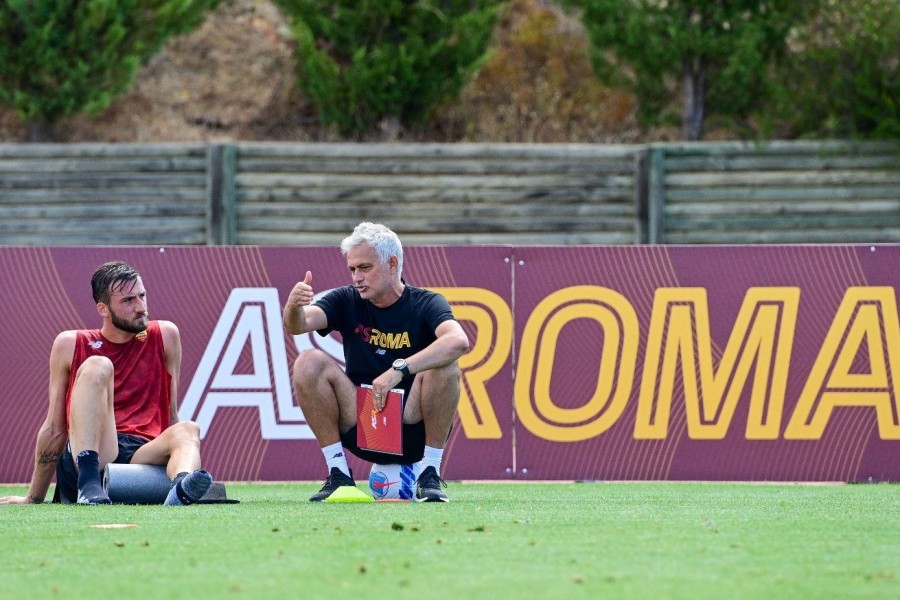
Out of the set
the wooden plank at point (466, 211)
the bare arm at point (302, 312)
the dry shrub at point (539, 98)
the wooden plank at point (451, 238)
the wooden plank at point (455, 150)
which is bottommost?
the wooden plank at point (451, 238)

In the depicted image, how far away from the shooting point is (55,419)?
6863 mm

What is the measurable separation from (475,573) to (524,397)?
5.10 meters

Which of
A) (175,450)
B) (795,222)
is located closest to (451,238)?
(795,222)

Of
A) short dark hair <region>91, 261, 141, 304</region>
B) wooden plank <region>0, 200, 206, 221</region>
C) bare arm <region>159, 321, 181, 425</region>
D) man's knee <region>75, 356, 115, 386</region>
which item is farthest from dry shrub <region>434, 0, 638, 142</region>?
man's knee <region>75, 356, 115, 386</region>

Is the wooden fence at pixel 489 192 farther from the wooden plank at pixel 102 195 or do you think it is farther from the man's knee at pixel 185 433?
the man's knee at pixel 185 433

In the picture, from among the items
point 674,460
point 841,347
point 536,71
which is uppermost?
point 536,71

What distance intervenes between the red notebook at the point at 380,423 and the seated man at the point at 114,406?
0.76 metres

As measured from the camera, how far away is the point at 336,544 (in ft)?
15.8

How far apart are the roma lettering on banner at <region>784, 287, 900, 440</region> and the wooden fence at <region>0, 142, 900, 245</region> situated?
6734mm

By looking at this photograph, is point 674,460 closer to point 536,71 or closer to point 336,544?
point 336,544

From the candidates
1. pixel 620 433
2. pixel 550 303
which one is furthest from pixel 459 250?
pixel 620 433

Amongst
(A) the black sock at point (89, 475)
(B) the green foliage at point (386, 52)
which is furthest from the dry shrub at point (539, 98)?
(A) the black sock at point (89, 475)

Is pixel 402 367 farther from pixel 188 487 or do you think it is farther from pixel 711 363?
pixel 711 363

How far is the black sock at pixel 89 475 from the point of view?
6602 millimetres
